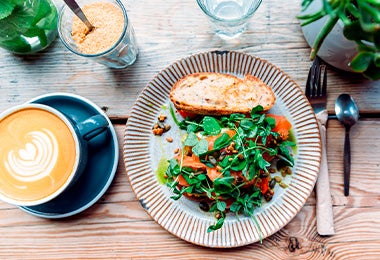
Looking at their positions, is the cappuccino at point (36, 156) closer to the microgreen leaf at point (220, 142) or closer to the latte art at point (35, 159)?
the latte art at point (35, 159)

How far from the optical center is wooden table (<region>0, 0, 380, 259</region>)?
4.26 feet

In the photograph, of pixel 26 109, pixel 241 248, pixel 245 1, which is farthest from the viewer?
pixel 245 1

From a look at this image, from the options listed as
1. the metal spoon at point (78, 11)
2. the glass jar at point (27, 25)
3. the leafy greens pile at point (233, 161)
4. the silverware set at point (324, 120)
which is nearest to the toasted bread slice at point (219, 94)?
the leafy greens pile at point (233, 161)

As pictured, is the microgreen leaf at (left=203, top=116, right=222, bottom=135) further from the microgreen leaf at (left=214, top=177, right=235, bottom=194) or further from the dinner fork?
the dinner fork

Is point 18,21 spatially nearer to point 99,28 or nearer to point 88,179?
point 99,28

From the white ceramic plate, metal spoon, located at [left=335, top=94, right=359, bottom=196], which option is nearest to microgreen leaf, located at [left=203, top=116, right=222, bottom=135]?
the white ceramic plate

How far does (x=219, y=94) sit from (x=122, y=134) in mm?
319

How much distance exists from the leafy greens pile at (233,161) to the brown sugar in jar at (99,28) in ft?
1.11

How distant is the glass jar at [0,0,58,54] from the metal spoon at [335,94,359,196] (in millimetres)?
878

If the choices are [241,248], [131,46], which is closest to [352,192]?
[241,248]

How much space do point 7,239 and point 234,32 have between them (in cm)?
93

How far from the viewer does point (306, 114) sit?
126 centimetres

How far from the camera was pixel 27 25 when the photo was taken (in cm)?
122

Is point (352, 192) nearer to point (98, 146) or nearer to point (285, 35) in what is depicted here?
point (285, 35)
